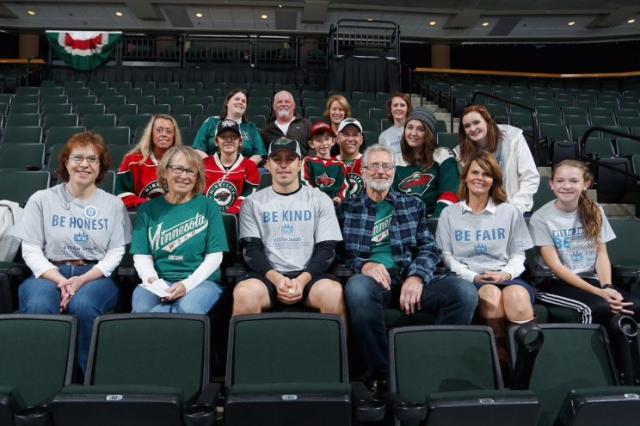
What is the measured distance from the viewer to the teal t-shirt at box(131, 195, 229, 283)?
82.3 inches

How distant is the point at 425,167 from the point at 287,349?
150cm

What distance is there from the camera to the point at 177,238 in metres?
2.10

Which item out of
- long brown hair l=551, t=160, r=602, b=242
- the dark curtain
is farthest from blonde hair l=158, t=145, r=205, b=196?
the dark curtain

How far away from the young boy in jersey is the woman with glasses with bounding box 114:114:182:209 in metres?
0.75

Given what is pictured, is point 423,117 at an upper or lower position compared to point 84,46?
lower

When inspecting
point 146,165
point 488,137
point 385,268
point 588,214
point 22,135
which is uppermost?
point 22,135

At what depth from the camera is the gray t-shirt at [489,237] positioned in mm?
2260

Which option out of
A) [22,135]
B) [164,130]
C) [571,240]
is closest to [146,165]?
[164,130]

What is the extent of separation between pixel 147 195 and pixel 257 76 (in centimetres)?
679

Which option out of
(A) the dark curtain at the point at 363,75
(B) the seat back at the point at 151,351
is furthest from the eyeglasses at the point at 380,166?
(A) the dark curtain at the point at 363,75

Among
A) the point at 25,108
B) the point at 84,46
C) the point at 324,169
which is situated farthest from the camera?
the point at 84,46

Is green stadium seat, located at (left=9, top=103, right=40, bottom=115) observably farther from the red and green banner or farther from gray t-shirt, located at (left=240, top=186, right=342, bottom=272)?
gray t-shirt, located at (left=240, top=186, right=342, bottom=272)

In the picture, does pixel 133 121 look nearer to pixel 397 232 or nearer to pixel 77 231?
pixel 77 231

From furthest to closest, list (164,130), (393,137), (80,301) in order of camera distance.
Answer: (393,137), (164,130), (80,301)
